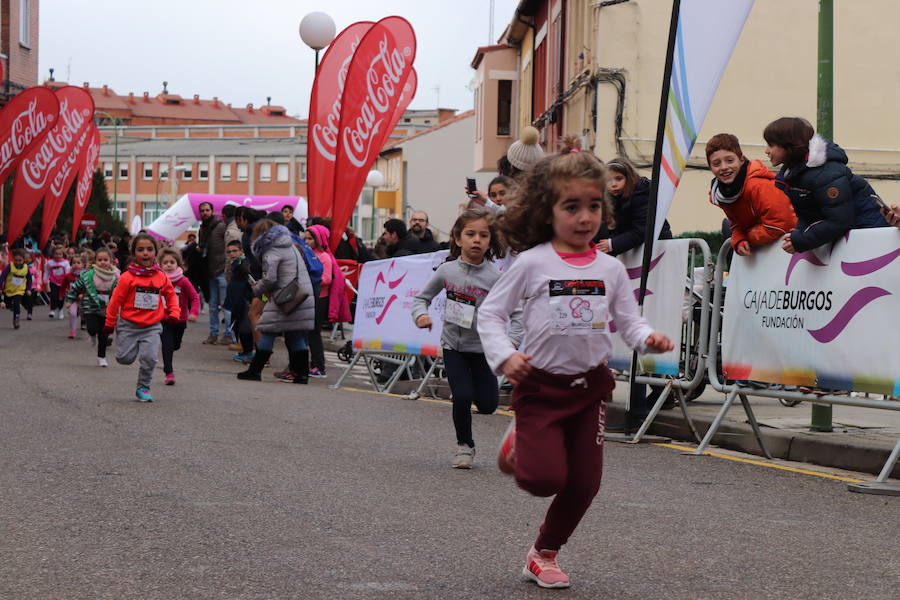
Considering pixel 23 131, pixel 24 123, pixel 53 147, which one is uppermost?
pixel 24 123

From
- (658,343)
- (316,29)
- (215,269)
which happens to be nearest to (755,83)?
(316,29)

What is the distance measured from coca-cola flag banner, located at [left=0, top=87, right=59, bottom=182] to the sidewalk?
19.4 m

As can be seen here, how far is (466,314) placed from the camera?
822 centimetres

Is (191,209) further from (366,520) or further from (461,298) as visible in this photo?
(366,520)

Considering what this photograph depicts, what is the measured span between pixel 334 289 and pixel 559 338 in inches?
481

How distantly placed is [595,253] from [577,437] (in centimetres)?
69

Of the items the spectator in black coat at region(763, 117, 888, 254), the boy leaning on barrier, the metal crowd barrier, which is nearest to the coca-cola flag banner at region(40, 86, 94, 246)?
the metal crowd barrier

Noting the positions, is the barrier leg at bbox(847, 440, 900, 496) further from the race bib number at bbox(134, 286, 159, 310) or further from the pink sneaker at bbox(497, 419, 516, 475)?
the race bib number at bbox(134, 286, 159, 310)

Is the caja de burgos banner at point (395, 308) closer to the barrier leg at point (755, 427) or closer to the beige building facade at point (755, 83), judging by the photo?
the barrier leg at point (755, 427)

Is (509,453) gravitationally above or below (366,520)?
above

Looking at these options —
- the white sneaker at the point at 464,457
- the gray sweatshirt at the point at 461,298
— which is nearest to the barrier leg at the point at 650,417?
the gray sweatshirt at the point at 461,298

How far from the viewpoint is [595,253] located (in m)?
5.08

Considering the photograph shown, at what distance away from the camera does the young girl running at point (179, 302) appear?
12969 millimetres

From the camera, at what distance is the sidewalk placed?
8328 mm
